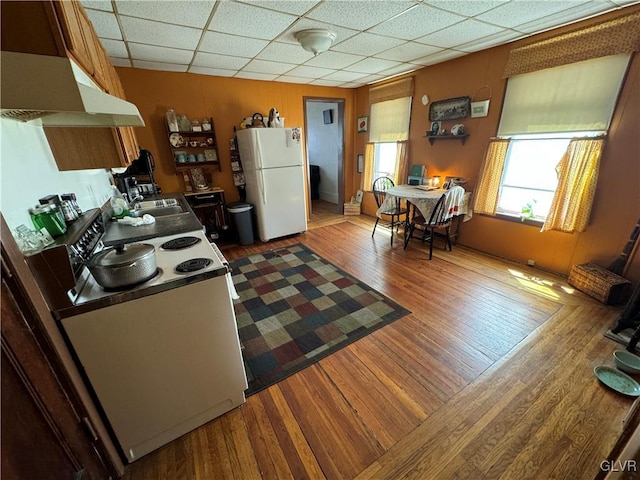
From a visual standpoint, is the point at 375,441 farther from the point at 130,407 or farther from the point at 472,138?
the point at 472,138

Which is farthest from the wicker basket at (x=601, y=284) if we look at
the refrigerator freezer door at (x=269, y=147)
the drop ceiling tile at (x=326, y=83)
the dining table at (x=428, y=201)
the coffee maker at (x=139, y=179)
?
the coffee maker at (x=139, y=179)

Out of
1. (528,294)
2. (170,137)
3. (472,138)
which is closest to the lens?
(528,294)

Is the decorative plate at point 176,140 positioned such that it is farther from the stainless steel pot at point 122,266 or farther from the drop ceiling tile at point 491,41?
the drop ceiling tile at point 491,41

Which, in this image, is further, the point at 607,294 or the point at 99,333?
the point at 607,294

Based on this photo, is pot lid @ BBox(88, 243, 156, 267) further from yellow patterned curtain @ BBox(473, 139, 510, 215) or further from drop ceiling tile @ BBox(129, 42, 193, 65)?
yellow patterned curtain @ BBox(473, 139, 510, 215)

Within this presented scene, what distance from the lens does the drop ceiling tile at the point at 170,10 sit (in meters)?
1.75

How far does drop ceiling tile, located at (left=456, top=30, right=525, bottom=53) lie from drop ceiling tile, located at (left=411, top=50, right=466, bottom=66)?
4.5 inches

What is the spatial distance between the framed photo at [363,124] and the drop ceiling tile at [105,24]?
3.58 metres

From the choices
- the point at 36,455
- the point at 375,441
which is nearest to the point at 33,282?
the point at 36,455

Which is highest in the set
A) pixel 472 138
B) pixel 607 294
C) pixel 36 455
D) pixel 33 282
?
pixel 472 138

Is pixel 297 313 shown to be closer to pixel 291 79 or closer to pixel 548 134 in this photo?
pixel 548 134

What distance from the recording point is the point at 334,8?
1.90 metres

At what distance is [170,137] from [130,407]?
11.0 ft

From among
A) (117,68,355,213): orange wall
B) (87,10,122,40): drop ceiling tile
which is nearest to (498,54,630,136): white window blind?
(117,68,355,213): orange wall
